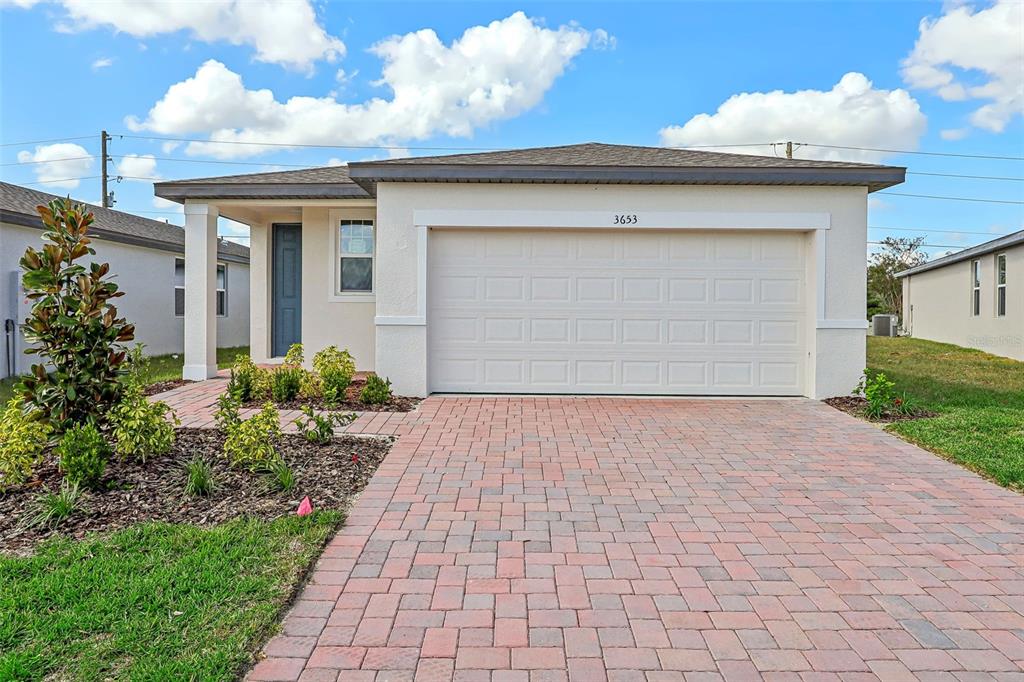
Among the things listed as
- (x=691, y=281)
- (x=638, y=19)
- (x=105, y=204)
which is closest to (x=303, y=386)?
(x=691, y=281)

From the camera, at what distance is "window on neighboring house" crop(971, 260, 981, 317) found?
18.7 m

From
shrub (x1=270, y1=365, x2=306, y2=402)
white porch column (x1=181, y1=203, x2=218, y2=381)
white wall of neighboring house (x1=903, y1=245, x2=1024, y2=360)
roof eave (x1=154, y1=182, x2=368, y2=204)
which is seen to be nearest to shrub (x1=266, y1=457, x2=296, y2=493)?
shrub (x1=270, y1=365, x2=306, y2=402)

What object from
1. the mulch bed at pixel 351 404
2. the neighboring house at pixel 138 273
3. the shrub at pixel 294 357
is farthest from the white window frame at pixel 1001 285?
the neighboring house at pixel 138 273

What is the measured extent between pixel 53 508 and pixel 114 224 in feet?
44.4

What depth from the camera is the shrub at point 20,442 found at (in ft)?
14.7

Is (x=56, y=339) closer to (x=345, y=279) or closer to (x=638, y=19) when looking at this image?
(x=345, y=279)

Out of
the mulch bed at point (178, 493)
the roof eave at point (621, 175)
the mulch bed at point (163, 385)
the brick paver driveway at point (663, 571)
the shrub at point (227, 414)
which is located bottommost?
the brick paver driveway at point (663, 571)

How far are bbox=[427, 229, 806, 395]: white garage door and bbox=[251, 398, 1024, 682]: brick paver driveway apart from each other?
3.08 m

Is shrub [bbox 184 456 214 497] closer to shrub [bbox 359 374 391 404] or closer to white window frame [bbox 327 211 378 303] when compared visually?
shrub [bbox 359 374 391 404]

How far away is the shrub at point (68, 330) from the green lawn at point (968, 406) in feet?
23.6

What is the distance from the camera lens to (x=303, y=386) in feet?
28.4

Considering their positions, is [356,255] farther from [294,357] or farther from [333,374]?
[333,374]

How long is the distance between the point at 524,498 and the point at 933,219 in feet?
131

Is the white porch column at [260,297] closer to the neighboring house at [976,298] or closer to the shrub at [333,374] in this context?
the shrub at [333,374]
